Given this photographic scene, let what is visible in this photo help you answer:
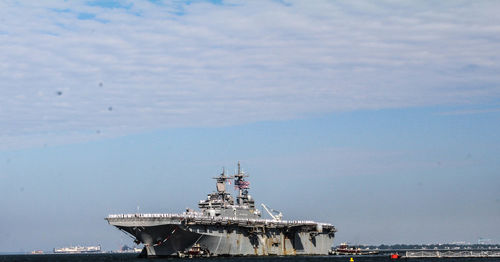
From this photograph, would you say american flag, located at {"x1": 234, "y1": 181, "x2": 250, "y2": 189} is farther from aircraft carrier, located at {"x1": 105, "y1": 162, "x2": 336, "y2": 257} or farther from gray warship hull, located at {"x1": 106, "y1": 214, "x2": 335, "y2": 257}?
gray warship hull, located at {"x1": 106, "y1": 214, "x2": 335, "y2": 257}

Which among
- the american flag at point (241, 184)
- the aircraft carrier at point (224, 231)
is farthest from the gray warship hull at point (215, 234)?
the american flag at point (241, 184)


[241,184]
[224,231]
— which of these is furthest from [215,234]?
[241,184]

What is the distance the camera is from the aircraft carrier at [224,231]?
68375mm

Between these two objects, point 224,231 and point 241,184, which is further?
point 241,184

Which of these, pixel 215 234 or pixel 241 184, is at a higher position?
pixel 241 184

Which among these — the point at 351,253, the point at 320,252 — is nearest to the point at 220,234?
the point at 320,252

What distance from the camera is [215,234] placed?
236 ft

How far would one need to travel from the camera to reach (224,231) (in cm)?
7356

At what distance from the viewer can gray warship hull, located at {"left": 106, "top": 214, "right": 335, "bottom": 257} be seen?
6800 cm

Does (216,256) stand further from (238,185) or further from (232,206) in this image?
(238,185)

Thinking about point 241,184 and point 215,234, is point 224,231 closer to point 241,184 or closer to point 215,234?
point 215,234

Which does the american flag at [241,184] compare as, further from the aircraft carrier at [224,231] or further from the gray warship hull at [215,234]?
the gray warship hull at [215,234]

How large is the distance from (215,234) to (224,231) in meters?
1.77

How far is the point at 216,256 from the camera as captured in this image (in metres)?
73.8
